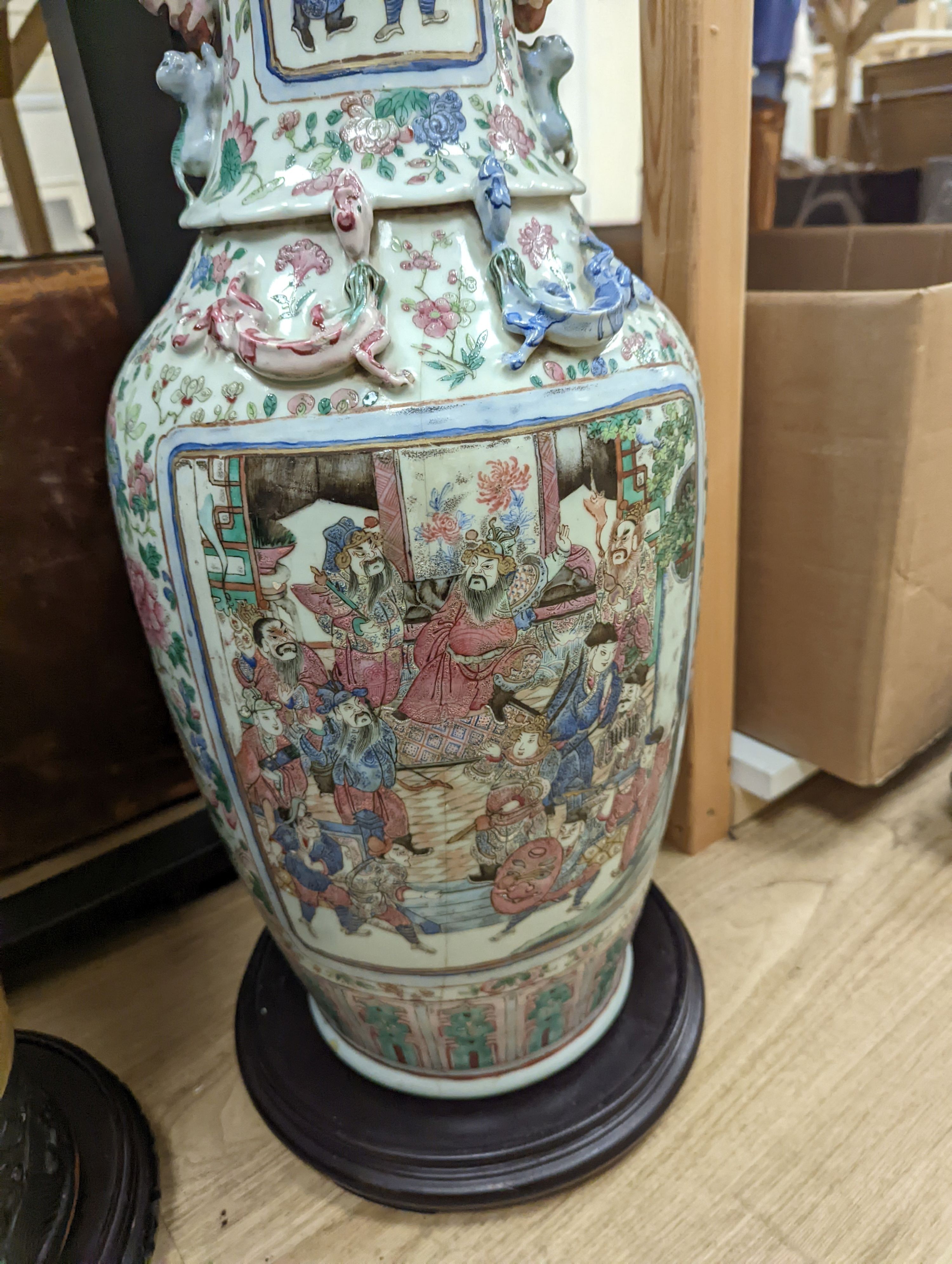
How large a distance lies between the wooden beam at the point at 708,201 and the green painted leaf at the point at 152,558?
51 centimetres

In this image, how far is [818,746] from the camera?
3.58ft

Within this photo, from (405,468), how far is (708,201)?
0.48 m

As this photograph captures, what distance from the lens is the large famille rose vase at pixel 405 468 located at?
0.54 meters

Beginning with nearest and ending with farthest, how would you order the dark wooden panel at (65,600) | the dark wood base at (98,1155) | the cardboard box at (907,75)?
1. the dark wood base at (98,1155)
2. the dark wooden panel at (65,600)
3. the cardboard box at (907,75)

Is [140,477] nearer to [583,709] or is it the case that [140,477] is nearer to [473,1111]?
[583,709]

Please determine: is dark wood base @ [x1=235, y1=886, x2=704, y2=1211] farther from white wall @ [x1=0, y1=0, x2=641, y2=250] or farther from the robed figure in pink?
white wall @ [x1=0, y1=0, x2=641, y2=250]

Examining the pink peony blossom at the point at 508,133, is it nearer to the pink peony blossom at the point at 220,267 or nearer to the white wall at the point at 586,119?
the pink peony blossom at the point at 220,267

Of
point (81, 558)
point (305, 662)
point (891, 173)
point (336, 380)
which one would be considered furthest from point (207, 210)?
point (891, 173)

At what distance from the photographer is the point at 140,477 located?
0.59 meters

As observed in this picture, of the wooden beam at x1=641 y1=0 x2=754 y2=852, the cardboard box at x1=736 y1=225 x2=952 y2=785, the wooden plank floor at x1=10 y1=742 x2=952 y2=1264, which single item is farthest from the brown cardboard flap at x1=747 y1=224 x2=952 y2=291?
the wooden plank floor at x1=10 y1=742 x2=952 y2=1264

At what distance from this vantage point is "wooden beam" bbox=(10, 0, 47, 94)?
1071 millimetres

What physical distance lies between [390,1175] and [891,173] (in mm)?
1431

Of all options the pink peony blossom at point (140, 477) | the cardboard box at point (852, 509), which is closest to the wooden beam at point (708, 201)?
the cardboard box at point (852, 509)

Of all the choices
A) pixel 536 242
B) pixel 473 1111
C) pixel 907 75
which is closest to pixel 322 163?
pixel 536 242
